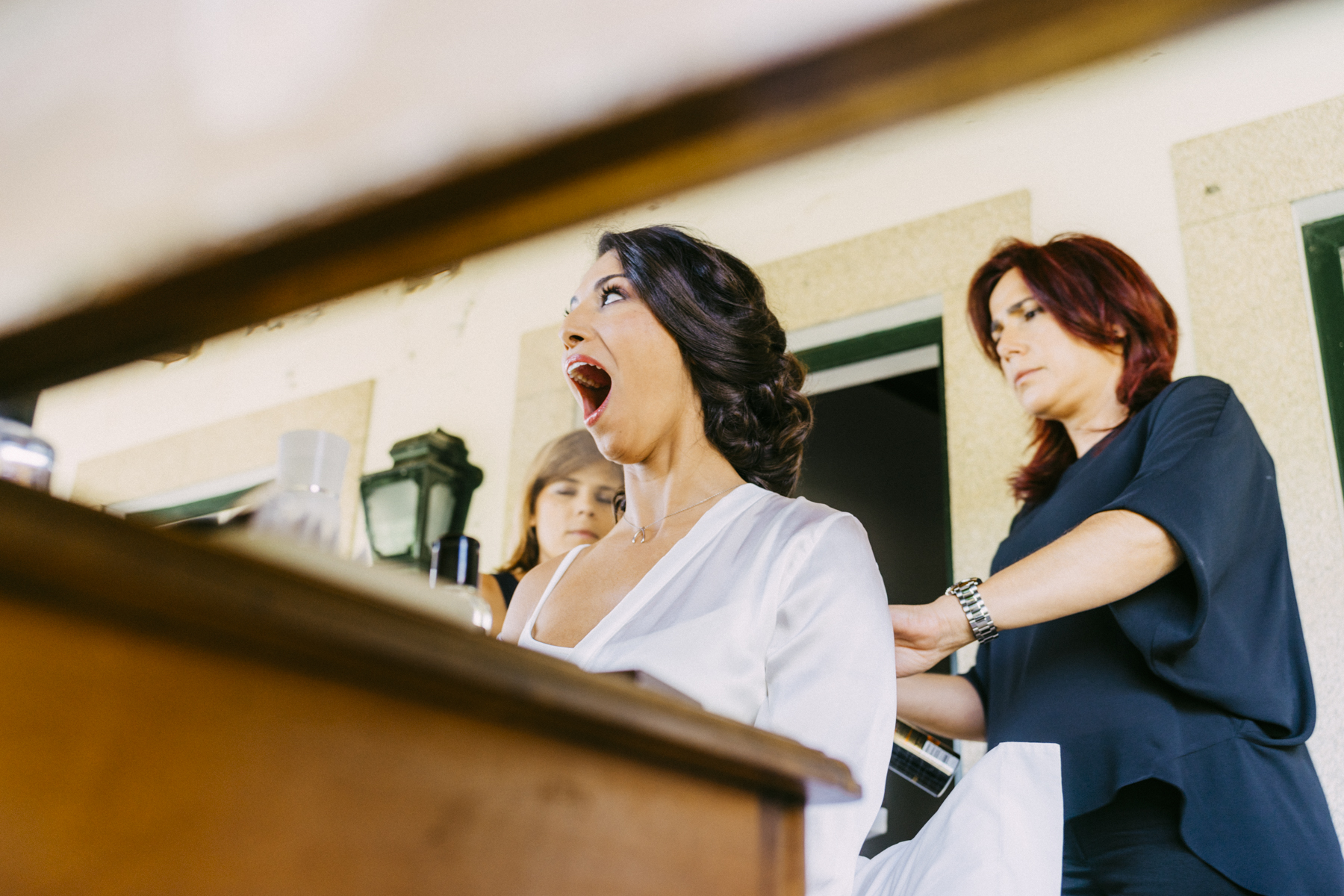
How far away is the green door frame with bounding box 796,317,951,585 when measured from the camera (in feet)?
9.59

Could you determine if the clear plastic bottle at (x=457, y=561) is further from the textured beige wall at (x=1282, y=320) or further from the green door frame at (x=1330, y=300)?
the green door frame at (x=1330, y=300)

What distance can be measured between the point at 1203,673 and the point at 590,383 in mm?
1002

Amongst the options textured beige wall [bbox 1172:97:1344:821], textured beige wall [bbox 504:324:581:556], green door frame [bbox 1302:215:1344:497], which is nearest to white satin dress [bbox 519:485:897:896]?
textured beige wall [bbox 1172:97:1344:821]

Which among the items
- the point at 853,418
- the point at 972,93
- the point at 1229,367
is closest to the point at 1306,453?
the point at 1229,367

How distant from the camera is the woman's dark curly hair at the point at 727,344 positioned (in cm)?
171

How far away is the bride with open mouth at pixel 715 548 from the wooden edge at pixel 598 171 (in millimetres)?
455

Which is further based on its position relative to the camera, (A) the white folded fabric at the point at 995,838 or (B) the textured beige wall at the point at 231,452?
(B) the textured beige wall at the point at 231,452

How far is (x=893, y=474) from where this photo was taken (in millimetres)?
3201

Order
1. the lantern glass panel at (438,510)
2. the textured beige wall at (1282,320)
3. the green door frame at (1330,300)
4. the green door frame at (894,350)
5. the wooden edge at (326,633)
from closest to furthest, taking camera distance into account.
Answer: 1. the wooden edge at (326,633)
2. the textured beige wall at (1282,320)
3. the green door frame at (1330,300)
4. the green door frame at (894,350)
5. the lantern glass panel at (438,510)

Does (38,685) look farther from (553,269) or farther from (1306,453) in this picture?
(553,269)

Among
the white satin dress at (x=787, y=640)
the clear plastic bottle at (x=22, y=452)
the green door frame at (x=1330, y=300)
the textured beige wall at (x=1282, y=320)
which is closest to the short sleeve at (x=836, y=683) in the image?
the white satin dress at (x=787, y=640)

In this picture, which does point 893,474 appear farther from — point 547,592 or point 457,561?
point 457,561

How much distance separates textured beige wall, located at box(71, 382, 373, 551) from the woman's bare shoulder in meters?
2.24

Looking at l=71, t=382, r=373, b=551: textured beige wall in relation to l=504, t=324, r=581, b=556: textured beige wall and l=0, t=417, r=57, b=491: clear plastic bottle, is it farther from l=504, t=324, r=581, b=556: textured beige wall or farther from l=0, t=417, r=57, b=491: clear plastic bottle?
l=0, t=417, r=57, b=491: clear plastic bottle
